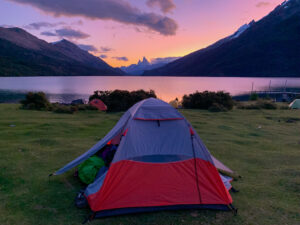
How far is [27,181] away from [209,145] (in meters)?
7.91

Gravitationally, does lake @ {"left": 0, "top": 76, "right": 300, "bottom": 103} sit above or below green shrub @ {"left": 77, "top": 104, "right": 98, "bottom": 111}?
above

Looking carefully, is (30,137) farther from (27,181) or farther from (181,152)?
(181,152)

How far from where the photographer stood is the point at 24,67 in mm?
175500

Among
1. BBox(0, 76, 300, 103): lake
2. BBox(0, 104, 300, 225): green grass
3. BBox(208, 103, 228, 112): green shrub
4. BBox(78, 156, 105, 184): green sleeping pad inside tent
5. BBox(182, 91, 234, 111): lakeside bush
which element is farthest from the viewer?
BBox(0, 76, 300, 103): lake

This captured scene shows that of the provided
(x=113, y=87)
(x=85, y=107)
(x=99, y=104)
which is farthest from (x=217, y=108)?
(x=113, y=87)

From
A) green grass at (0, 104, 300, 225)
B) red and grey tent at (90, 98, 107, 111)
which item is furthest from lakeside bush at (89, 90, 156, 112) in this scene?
green grass at (0, 104, 300, 225)

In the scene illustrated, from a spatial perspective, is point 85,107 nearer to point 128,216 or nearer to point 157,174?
point 157,174

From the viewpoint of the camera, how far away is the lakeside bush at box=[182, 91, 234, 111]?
27.1 meters

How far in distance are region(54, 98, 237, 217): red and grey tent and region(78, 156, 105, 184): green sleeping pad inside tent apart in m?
0.89

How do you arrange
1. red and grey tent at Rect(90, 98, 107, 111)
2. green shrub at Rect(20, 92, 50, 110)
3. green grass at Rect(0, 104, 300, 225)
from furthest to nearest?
red and grey tent at Rect(90, 98, 107, 111) < green shrub at Rect(20, 92, 50, 110) < green grass at Rect(0, 104, 300, 225)

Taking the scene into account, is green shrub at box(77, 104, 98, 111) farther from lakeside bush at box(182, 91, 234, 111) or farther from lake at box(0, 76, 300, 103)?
lake at box(0, 76, 300, 103)

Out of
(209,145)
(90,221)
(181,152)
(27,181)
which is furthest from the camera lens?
(209,145)

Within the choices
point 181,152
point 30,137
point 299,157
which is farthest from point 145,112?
point 30,137

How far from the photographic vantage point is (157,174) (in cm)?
520
